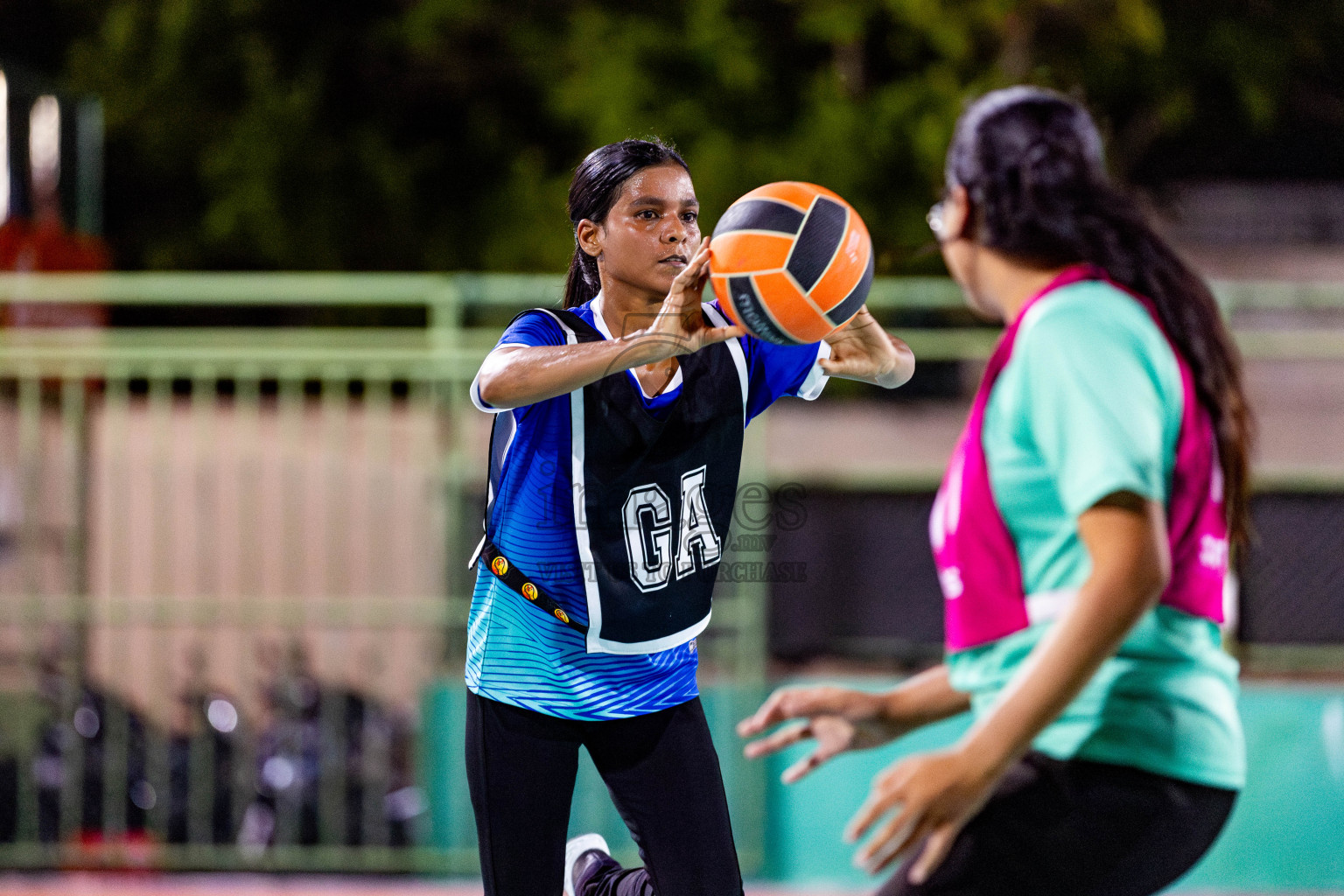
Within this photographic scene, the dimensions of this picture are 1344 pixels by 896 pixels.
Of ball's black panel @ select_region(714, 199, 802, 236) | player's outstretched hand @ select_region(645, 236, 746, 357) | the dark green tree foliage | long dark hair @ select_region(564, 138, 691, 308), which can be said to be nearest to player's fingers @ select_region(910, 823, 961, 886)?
player's outstretched hand @ select_region(645, 236, 746, 357)

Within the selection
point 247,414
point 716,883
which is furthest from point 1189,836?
point 247,414

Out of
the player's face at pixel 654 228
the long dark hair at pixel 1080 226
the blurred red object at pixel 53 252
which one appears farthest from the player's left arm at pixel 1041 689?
the blurred red object at pixel 53 252

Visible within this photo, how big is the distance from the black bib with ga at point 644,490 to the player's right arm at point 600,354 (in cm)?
21

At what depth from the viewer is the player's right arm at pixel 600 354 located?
2.58 m

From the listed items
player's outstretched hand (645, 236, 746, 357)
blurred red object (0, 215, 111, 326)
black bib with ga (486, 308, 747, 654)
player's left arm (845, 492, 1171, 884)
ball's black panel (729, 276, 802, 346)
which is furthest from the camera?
blurred red object (0, 215, 111, 326)

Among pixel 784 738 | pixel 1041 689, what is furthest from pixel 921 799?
pixel 784 738

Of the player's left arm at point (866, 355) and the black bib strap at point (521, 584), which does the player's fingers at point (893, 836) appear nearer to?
the black bib strap at point (521, 584)

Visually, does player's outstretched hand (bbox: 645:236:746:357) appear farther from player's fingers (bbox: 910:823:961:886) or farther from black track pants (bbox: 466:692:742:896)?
player's fingers (bbox: 910:823:961:886)

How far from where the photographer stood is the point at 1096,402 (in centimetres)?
186

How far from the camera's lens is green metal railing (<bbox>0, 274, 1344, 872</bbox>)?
616cm

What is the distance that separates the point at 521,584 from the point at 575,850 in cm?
86

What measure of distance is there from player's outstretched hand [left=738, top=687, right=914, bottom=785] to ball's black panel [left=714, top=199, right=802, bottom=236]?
2.94ft

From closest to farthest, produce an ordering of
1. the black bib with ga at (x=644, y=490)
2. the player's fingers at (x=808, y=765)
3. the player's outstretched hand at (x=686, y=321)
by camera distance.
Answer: the player's fingers at (x=808, y=765) → the player's outstretched hand at (x=686, y=321) → the black bib with ga at (x=644, y=490)

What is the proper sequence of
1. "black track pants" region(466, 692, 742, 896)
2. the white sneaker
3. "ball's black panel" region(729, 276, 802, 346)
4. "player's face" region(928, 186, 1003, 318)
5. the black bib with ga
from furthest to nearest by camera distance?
the white sneaker, "black track pants" region(466, 692, 742, 896), the black bib with ga, "ball's black panel" region(729, 276, 802, 346), "player's face" region(928, 186, 1003, 318)
